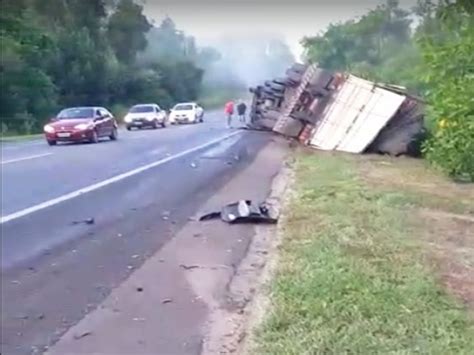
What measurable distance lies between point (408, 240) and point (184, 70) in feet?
10.8

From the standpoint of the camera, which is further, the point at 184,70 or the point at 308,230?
the point at 308,230

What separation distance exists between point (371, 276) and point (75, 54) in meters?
2.91

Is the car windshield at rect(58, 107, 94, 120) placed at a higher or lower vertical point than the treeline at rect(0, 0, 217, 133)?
lower

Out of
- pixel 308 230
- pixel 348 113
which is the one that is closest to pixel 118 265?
pixel 308 230

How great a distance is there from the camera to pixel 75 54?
9.73 feet

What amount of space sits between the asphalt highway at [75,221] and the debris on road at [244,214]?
0.34m

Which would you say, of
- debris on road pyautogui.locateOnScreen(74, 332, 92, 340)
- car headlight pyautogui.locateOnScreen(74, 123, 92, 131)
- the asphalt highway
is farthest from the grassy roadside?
car headlight pyautogui.locateOnScreen(74, 123, 92, 131)

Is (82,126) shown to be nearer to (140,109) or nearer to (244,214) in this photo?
(140,109)

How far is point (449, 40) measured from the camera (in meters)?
11.9

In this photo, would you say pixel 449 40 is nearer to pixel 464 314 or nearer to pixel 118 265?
pixel 118 265

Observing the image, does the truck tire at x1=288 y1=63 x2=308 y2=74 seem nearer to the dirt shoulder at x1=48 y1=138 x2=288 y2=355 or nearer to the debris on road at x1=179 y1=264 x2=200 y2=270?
the dirt shoulder at x1=48 y1=138 x2=288 y2=355

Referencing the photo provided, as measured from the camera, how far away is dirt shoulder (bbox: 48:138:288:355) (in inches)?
174

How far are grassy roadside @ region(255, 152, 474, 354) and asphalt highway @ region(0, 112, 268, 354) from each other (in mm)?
1045

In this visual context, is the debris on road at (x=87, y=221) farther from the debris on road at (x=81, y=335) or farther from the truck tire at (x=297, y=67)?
the debris on road at (x=81, y=335)
